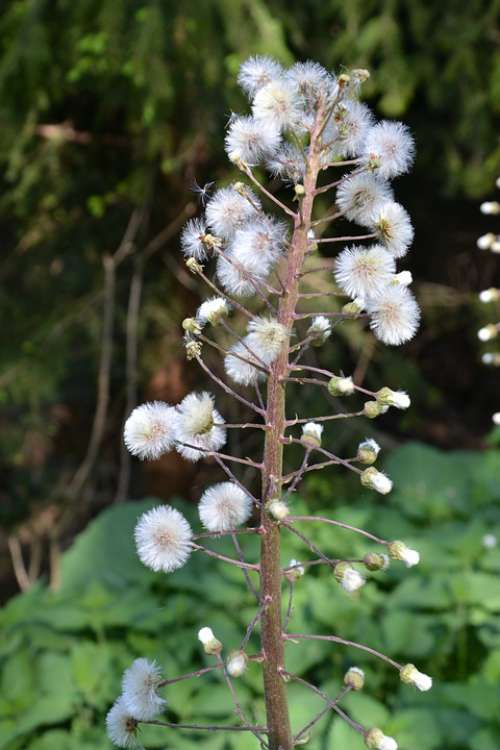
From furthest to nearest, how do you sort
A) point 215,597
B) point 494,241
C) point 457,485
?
point 457,485, point 215,597, point 494,241

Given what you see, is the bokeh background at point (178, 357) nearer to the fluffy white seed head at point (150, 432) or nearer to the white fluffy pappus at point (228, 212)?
the white fluffy pappus at point (228, 212)

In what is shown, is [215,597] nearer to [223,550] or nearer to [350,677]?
[223,550]

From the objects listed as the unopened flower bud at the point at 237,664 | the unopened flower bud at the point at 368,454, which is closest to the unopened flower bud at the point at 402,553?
the unopened flower bud at the point at 368,454

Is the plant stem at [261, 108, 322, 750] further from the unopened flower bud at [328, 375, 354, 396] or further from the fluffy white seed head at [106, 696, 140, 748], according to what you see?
the fluffy white seed head at [106, 696, 140, 748]

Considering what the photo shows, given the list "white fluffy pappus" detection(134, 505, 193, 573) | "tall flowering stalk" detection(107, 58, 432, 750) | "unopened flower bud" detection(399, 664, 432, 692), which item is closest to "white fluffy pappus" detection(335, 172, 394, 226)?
"tall flowering stalk" detection(107, 58, 432, 750)

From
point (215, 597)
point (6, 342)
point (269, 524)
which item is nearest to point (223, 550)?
point (215, 597)
